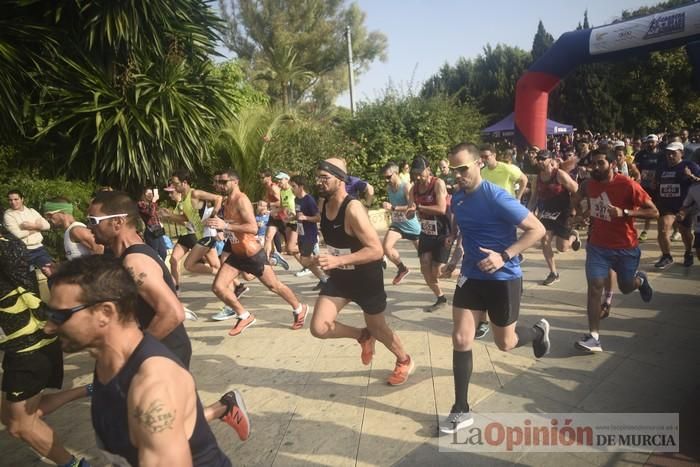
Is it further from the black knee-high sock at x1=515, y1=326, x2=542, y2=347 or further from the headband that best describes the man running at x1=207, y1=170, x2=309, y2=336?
the black knee-high sock at x1=515, y1=326, x2=542, y2=347

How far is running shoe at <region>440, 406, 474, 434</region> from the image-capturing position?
2.91m

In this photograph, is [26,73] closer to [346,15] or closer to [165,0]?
[165,0]

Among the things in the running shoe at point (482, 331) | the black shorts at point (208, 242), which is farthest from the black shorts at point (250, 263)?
the running shoe at point (482, 331)

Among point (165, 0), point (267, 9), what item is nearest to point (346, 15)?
point (267, 9)

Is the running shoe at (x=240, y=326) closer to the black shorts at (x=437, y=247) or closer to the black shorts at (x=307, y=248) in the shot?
the black shorts at (x=307, y=248)

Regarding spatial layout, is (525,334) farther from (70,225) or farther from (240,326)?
(70,225)

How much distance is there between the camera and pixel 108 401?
153 cm

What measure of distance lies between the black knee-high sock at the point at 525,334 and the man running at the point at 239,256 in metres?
2.50

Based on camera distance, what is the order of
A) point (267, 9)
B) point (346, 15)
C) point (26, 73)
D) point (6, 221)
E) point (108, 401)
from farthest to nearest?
point (346, 15)
point (267, 9)
point (26, 73)
point (6, 221)
point (108, 401)

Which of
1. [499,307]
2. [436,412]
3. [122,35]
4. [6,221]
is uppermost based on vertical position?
[122,35]

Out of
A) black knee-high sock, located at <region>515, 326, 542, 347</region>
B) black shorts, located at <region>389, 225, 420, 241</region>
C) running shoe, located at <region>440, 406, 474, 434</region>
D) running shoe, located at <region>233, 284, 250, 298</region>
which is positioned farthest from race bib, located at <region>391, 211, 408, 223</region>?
running shoe, located at <region>440, 406, 474, 434</region>

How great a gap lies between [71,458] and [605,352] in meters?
4.19

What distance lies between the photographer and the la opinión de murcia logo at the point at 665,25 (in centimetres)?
973

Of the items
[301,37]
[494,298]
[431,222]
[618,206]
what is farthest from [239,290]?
[301,37]
